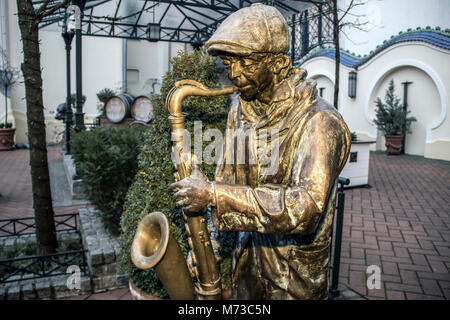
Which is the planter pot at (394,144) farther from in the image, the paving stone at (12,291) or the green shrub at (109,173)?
the paving stone at (12,291)

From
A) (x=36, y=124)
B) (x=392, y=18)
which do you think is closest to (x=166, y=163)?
(x=36, y=124)

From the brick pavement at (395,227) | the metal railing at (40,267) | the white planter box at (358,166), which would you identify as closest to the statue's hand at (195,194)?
the brick pavement at (395,227)

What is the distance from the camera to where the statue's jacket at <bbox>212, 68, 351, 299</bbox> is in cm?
125

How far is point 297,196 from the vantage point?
1229mm

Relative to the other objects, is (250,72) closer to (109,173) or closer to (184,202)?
(184,202)

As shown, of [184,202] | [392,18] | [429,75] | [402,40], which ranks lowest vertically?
[184,202]

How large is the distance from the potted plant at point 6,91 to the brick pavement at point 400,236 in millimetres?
13218

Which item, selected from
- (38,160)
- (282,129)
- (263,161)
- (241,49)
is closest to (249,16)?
(241,49)

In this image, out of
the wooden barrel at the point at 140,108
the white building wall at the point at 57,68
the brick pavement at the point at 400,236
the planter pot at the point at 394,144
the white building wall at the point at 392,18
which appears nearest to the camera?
the brick pavement at the point at 400,236

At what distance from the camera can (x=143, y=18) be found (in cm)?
1288

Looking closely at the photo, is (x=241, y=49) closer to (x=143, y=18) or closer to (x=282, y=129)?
(x=282, y=129)

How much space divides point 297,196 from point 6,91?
16.5 m

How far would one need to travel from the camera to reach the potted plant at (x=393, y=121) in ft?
40.2

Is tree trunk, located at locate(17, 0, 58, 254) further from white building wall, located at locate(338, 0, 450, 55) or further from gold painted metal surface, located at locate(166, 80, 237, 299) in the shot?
white building wall, located at locate(338, 0, 450, 55)
